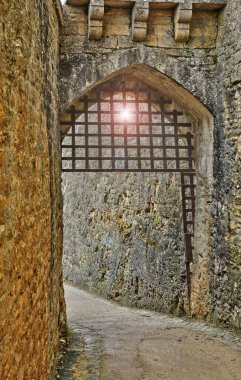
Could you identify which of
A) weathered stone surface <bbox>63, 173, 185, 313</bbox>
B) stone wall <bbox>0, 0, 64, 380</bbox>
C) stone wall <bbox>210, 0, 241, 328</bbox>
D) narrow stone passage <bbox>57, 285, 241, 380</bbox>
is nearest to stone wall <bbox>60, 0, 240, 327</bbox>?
stone wall <bbox>210, 0, 241, 328</bbox>

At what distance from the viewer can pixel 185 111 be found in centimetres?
600

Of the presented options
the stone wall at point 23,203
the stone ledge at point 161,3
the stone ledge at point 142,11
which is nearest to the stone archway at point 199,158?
the stone ledge at point 142,11

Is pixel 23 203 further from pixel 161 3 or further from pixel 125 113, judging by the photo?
pixel 161 3

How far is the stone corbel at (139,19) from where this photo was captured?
5.26 metres

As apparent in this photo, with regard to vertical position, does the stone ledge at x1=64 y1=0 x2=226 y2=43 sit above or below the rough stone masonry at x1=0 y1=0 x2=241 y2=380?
above

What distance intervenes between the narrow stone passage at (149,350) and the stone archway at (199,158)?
1.66 feet

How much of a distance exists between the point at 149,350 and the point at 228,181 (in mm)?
2116

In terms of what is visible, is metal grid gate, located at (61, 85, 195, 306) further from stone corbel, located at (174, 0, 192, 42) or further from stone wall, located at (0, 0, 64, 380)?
stone wall, located at (0, 0, 64, 380)

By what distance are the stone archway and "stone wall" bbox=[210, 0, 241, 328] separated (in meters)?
0.19

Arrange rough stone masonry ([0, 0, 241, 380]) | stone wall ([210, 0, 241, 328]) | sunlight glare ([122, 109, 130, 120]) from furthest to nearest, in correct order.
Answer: sunlight glare ([122, 109, 130, 120]), stone wall ([210, 0, 241, 328]), rough stone masonry ([0, 0, 241, 380])

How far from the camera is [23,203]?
7.93 feet

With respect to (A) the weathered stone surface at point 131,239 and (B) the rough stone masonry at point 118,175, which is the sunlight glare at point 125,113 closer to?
(B) the rough stone masonry at point 118,175

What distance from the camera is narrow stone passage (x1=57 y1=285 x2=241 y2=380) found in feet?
12.7

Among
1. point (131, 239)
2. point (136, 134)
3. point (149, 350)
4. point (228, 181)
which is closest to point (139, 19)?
point (136, 134)
